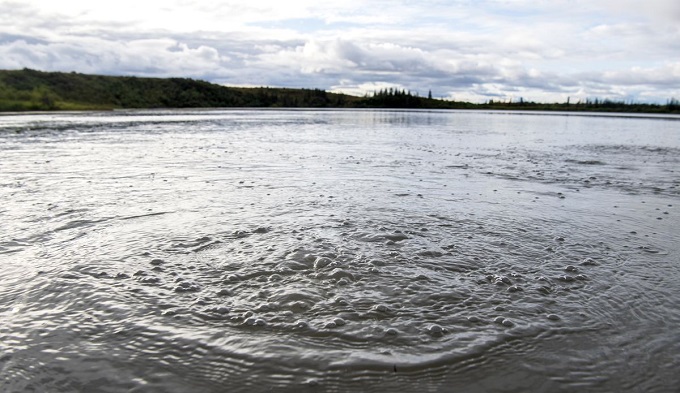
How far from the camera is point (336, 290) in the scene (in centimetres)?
613

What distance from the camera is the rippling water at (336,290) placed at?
435 centimetres

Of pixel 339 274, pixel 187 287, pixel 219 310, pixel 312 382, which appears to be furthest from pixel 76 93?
pixel 312 382

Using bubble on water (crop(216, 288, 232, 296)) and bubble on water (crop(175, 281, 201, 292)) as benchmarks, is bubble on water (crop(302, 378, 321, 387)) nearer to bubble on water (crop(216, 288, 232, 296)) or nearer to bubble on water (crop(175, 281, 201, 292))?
bubble on water (crop(216, 288, 232, 296))

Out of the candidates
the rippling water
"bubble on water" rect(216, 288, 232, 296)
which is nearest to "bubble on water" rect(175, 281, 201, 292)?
the rippling water

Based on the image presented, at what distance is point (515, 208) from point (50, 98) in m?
140

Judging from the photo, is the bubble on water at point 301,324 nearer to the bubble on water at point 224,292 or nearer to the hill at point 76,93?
the bubble on water at point 224,292

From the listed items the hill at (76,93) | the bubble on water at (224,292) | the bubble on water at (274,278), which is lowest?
the bubble on water at (224,292)

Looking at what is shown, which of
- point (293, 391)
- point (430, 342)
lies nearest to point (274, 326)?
point (293, 391)

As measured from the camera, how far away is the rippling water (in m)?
4.35

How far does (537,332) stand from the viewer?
16.8 ft

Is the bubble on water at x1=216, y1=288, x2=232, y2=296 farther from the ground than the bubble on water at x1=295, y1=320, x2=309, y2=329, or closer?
farther from the ground

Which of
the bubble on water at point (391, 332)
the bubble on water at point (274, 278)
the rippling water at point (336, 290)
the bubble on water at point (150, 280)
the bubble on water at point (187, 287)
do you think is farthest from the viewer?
the bubble on water at point (274, 278)

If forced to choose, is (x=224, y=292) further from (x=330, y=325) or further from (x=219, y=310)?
(x=330, y=325)

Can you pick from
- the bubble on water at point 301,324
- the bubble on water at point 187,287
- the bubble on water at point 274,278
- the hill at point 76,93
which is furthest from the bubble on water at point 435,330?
the hill at point 76,93
